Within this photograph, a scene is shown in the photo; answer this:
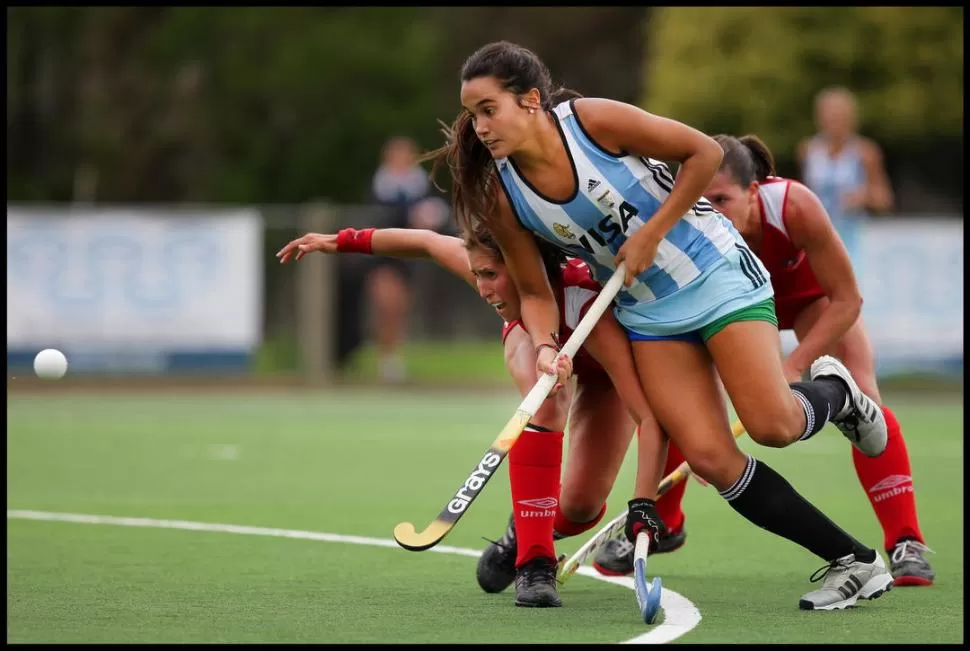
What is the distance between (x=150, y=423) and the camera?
38.4ft

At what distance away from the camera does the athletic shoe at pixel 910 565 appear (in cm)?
541

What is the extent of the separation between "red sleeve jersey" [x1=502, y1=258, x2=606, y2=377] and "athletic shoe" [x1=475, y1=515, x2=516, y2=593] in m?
0.54

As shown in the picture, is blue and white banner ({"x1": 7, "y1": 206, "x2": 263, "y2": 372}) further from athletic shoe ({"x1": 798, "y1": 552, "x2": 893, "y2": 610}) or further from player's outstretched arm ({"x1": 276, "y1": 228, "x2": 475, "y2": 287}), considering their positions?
athletic shoe ({"x1": 798, "y1": 552, "x2": 893, "y2": 610})

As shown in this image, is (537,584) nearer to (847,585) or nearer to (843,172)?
(847,585)

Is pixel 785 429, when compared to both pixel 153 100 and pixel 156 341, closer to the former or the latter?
pixel 156 341

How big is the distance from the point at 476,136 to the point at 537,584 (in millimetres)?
1327

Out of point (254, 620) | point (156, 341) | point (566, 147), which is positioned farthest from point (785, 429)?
point (156, 341)

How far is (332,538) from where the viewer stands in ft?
21.1

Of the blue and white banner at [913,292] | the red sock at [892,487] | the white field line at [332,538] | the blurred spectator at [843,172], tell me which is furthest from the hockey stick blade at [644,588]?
the blue and white banner at [913,292]

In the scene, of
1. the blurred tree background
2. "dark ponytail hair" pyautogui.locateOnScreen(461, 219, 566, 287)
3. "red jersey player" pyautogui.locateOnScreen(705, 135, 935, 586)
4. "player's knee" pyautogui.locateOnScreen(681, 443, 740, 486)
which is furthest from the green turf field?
the blurred tree background

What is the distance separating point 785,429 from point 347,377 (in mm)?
11736

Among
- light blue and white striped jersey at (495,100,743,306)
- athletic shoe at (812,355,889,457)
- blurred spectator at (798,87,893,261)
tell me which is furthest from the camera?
blurred spectator at (798,87,893,261)

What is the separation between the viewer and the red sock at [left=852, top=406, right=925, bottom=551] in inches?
223

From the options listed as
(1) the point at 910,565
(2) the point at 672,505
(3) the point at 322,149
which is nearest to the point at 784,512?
(1) the point at 910,565
